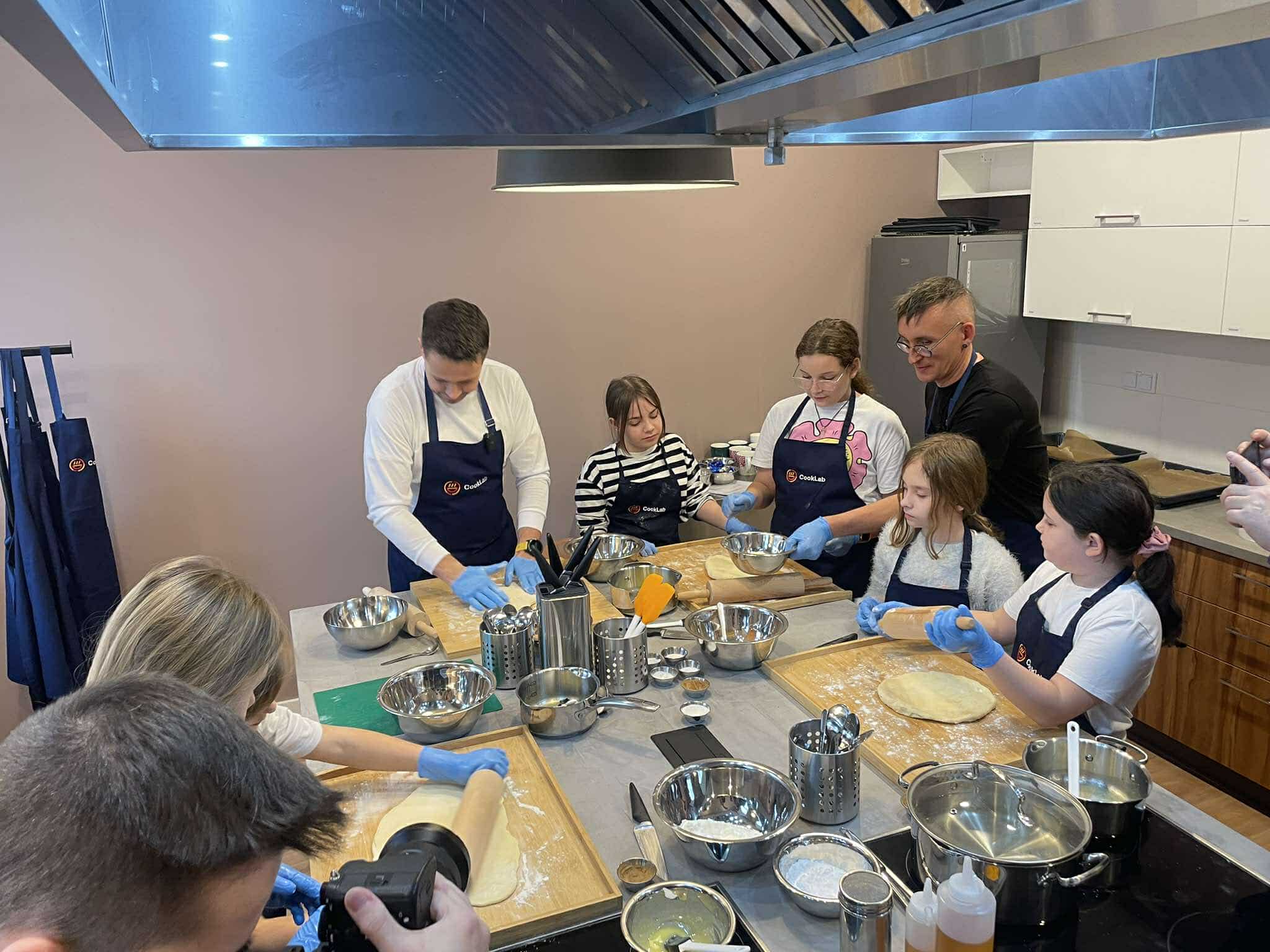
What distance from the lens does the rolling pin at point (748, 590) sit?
241cm

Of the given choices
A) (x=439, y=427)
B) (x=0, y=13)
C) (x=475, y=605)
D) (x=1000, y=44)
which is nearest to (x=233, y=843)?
(x=0, y=13)

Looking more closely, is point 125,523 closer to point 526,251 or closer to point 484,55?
point 526,251

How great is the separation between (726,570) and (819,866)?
124 cm

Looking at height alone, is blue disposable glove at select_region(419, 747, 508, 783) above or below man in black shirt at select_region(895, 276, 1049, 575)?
below

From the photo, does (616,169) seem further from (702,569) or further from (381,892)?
(702,569)

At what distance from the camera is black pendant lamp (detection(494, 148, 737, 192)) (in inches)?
58.0

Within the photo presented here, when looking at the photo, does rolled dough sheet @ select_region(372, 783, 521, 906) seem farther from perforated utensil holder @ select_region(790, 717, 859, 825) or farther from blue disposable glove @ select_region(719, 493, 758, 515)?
blue disposable glove @ select_region(719, 493, 758, 515)

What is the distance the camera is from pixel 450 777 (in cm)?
164

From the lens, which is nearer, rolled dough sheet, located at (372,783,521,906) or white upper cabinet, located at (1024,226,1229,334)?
rolled dough sheet, located at (372,783,521,906)

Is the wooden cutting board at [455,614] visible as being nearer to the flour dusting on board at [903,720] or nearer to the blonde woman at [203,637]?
the flour dusting on board at [903,720]

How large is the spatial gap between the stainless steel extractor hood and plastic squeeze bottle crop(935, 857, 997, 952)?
0.87 m

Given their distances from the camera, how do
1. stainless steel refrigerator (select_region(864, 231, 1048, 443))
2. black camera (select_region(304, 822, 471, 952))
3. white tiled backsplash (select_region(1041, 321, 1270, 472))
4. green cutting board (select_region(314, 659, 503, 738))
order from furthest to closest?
stainless steel refrigerator (select_region(864, 231, 1048, 443))
white tiled backsplash (select_region(1041, 321, 1270, 472))
green cutting board (select_region(314, 659, 503, 738))
black camera (select_region(304, 822, 471, 952))

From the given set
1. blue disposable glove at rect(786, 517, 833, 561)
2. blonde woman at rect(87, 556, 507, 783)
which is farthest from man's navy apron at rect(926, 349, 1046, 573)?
blonde woman at rect(87, 556, 507, 783)

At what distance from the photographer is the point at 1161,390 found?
384 centimetres
